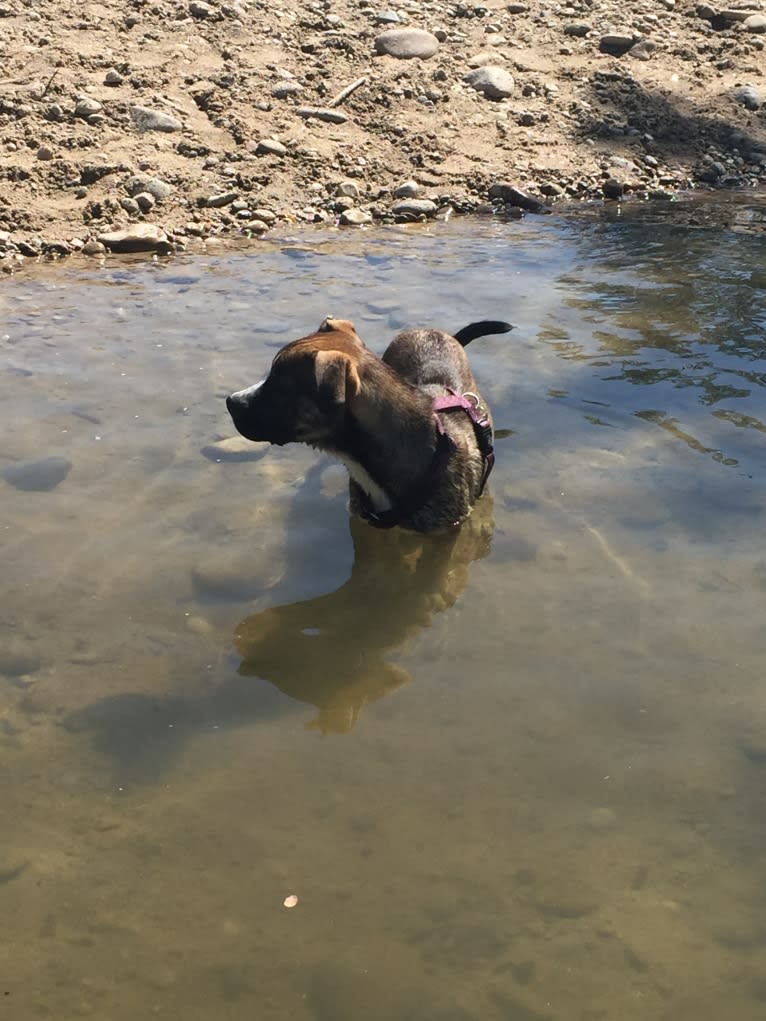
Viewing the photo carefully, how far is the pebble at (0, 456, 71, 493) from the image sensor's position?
5.75m

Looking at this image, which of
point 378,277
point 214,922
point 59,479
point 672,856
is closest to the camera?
point 214,922

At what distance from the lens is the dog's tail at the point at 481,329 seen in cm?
641

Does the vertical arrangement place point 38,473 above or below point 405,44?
below

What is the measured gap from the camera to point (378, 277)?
9414mm

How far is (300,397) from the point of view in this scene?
5.12 m

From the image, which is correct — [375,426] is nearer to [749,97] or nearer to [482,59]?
[482,59]

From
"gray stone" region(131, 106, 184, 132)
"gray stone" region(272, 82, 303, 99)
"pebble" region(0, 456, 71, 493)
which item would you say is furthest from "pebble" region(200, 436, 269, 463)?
"gray stone" region(272, 82, 303, 99)

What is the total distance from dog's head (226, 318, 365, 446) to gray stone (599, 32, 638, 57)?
36.1 ft

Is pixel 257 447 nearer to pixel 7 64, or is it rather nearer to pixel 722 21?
pixel 7 64

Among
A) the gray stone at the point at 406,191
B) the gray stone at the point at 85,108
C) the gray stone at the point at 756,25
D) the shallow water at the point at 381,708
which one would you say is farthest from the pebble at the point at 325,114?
the gray stone at the point at 756,25

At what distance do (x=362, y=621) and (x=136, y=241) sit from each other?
20.8 ft

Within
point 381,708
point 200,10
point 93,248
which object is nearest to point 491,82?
point 200,10

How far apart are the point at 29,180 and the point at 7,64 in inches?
85.7

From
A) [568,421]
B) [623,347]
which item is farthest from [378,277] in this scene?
[568,421]
